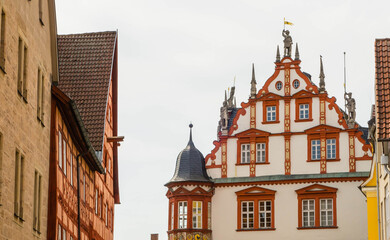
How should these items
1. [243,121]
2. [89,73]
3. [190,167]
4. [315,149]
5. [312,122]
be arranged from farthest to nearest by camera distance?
[190,167], [243,121], [312,122], [315,149], [89,73]

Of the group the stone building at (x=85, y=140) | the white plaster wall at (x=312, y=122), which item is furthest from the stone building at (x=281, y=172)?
the stone building at (x=85, y=140)

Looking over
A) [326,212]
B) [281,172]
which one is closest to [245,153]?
[281,172]

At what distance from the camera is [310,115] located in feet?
150

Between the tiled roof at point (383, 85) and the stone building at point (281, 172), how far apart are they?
19.7 metres

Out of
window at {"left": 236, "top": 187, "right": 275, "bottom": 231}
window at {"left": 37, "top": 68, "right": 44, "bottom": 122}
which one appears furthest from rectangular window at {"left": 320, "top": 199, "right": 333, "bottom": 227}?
window at {"left": 37, "top": 68, "right": 44, "bottom": 122}

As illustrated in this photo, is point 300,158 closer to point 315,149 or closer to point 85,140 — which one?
point 315,149

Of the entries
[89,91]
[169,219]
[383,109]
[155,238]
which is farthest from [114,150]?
[155,238]

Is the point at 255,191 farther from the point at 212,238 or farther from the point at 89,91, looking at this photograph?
the point at 89,91

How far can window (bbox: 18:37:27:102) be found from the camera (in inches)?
719

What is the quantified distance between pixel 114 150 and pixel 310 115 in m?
11.6

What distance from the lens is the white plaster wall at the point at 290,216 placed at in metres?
44.1

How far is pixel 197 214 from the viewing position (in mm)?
46156

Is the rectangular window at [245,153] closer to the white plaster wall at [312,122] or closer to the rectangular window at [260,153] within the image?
the rectangular window at [260,153]

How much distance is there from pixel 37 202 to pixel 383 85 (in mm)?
9439
